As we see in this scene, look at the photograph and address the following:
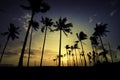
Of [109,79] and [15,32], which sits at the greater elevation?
[15,32]

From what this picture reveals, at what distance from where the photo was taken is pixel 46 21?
3528 cm

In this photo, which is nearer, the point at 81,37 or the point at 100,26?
the point at 100,26

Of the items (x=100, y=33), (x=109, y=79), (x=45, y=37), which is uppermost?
(x=100, y=33)

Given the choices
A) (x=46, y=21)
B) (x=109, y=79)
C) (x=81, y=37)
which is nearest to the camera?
(x=109, y=79)

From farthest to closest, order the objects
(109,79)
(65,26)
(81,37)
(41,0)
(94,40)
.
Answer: (94,40)
(81,37)
(65,26)
(41,0)
(109,79)

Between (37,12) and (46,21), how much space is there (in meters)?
12.7

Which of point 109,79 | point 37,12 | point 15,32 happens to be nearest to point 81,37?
point 15,32

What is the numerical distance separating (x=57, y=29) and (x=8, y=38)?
21333mm

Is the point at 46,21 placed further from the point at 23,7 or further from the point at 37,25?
the point at 23,7

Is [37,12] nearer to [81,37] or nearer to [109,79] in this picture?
[109,79]

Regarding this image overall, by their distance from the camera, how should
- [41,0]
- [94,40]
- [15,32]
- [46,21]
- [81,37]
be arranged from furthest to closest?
[94,40] < [81,37] < [15,32] < [46,21] < [41,0]

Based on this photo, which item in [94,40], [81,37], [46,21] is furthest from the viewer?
[94,40]

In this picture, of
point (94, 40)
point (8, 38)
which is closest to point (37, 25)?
point (8, 38)

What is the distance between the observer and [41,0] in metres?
21.7
